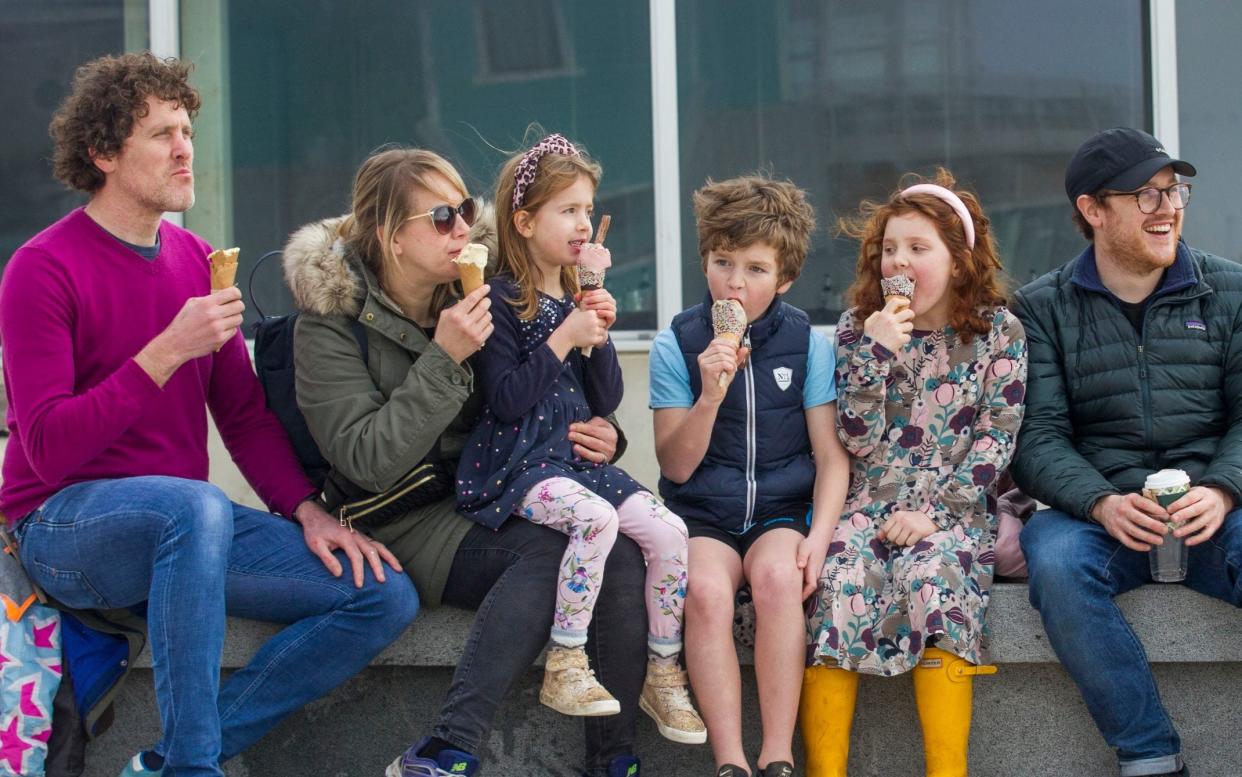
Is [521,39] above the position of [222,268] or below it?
above

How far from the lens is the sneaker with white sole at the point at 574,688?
132 inches

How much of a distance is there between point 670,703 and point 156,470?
1.48 meters

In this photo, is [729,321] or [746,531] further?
[746,531]

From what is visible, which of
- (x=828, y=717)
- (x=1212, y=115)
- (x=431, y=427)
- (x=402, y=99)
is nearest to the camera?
(x=431, y=427)

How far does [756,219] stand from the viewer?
3840 mm

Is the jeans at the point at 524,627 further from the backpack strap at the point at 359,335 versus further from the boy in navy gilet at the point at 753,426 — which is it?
the backpack strap at the point at 359,335

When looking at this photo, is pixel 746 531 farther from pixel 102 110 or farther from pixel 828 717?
pixel 102 110

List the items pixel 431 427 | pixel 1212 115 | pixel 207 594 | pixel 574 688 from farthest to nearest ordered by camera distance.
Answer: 1. pixel 1212 115
2. pixel 431 427
3. pixel 574 688
4. pixel 207 594

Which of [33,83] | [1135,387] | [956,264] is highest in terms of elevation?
[33,83]

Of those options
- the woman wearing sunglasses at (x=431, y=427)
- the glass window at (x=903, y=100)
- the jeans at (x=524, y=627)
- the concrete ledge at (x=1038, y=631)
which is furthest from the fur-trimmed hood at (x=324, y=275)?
the glass window at (x=903, y=100)

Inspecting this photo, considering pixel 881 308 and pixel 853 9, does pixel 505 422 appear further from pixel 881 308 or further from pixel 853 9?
pixel 853 9

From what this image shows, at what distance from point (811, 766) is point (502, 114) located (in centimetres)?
330

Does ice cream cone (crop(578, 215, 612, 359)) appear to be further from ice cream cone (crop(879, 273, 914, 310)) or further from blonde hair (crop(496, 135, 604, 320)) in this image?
ice cream cone (crop(879, 273, 914, 310))

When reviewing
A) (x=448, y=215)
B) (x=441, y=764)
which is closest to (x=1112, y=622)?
(x=441, y=764)
